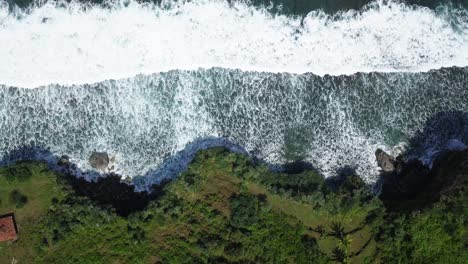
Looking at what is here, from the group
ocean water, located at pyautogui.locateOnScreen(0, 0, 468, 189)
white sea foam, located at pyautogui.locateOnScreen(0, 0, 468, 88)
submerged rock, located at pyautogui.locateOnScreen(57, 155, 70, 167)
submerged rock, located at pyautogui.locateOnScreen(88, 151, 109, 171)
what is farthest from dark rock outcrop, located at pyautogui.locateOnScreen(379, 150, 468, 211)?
submerged rock, located at pyautogui.locateOnScreen(57, 155, 70, 167)

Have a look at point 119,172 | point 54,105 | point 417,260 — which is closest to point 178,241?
point 119,172

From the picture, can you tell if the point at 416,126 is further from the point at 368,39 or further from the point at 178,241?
the point at 178,241

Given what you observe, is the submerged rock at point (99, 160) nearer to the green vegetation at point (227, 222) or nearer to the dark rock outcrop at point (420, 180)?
the green vegetation at point (227, 222)

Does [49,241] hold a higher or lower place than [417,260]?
higher

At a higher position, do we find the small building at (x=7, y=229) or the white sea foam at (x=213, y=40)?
the white sea foam at (x=213, y=40)

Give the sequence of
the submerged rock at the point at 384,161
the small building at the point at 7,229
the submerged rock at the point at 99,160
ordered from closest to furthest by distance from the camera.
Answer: the small building at the point at 7,229
the submerged rock at the point at 99,160
the submerged rock at the point at 384,161

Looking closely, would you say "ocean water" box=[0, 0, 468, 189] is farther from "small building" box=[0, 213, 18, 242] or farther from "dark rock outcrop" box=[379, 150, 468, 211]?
"small building" box=[0, 213, 18, 242]

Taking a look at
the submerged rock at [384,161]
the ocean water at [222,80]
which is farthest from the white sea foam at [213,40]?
the submerged rock at [384,161]
